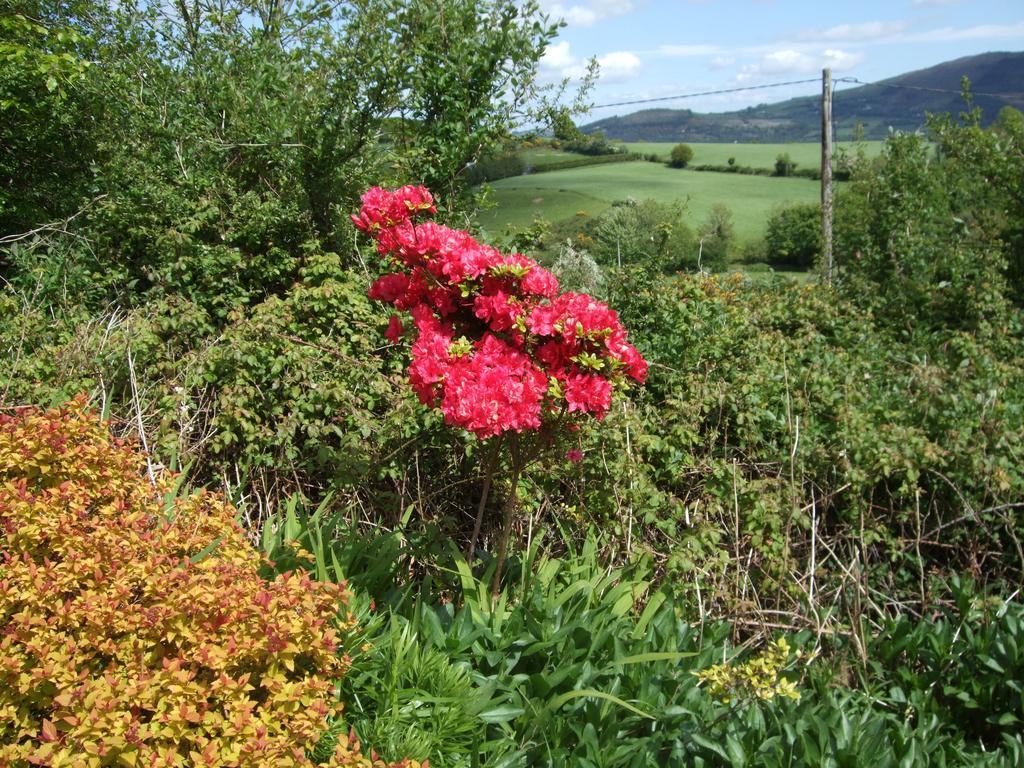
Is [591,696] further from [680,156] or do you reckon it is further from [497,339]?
[680,156]

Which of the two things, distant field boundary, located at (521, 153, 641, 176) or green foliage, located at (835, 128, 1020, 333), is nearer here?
green foliage, located at (835, 128, 1020, 333)

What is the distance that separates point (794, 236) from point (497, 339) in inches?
449

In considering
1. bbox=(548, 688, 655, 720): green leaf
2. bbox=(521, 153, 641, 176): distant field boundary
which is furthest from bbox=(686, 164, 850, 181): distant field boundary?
bbox=(548, 688, 655, 720): green leaf

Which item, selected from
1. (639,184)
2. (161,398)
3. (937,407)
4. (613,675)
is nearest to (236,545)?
(613,675)

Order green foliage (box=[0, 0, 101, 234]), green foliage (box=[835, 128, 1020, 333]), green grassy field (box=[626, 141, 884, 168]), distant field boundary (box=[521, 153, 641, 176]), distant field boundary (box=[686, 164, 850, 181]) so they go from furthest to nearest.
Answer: green grassy field (box=[626, 141, 884, 168]) < distant field boundary (box=[686, 164, 850, 181]) < distant field boundary (box=[521, 153, 641, 176]) < green foliage (box=[835, 128, 1020, 333]) < green foliage (box=[0, 0, 101, 234])

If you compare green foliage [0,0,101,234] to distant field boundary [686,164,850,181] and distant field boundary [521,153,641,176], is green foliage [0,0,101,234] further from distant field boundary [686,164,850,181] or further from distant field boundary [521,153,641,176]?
distant field boundary [686,164,850,181]

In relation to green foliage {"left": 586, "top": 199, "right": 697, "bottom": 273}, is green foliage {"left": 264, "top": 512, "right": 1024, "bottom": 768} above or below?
below

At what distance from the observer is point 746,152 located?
1764 cm

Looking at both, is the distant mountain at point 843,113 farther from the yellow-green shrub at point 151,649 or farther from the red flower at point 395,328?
the yellow-green shrub at point 151,649

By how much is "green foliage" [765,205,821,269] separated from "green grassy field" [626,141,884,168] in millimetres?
3682

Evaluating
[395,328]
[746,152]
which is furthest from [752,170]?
[395,328]

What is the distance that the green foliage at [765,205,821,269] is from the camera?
1280 cm

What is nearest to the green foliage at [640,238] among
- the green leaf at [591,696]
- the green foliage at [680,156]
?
the green leaf at [591,696]

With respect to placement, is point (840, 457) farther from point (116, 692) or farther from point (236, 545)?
point (116, 692)
